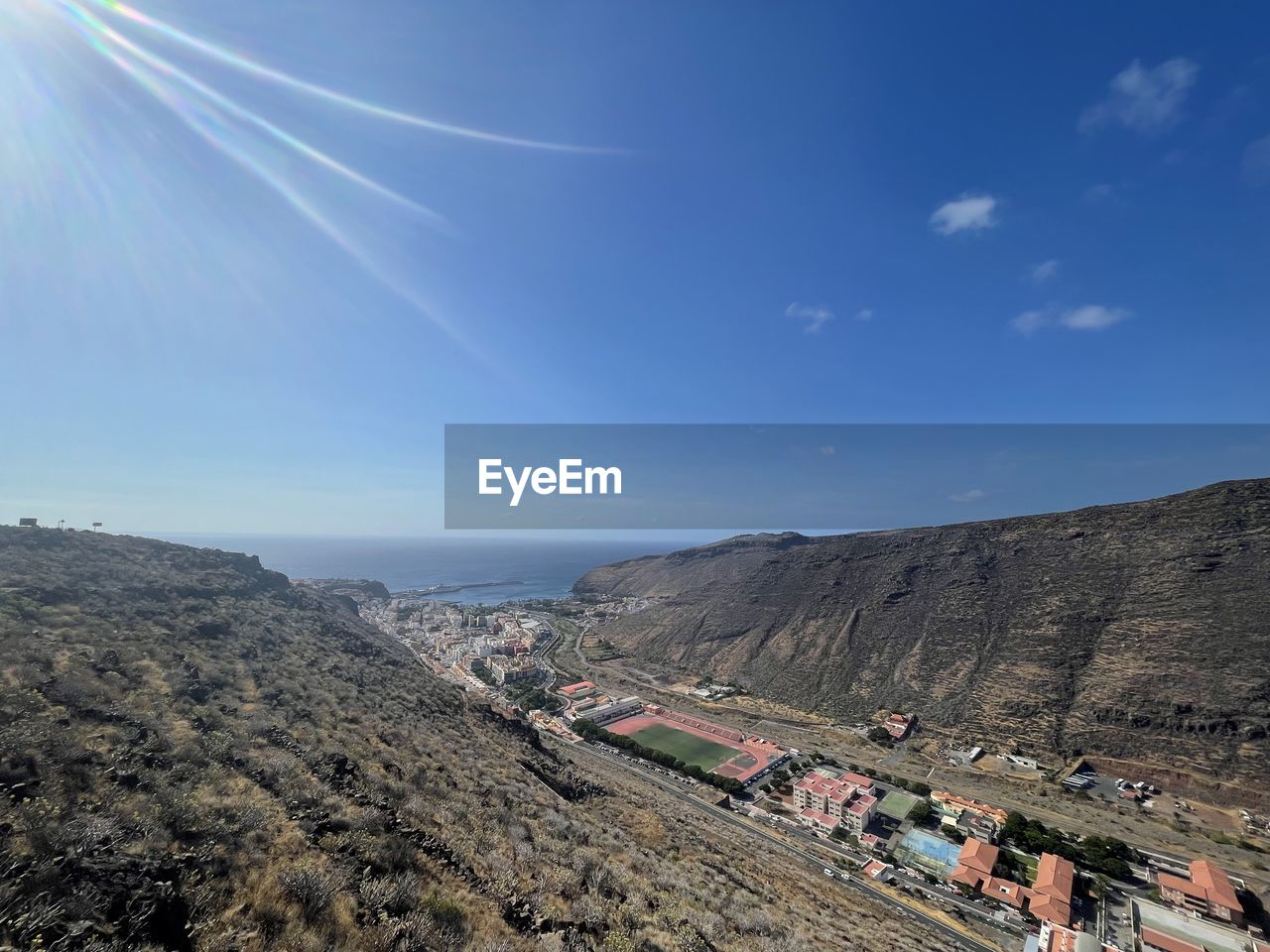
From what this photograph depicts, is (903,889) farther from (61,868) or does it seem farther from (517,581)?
(517,581)

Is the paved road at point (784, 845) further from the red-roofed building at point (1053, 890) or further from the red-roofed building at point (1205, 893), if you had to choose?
the red-roofed building at point (1205, 893)

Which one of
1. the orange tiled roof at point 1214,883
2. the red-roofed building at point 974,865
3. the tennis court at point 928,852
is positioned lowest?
the tennis court at point 928,852

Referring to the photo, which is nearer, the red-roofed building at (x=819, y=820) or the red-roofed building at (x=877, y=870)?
the red-roofed building at (x=877, y=870)

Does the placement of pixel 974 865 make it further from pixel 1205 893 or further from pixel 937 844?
pixel 1205 893

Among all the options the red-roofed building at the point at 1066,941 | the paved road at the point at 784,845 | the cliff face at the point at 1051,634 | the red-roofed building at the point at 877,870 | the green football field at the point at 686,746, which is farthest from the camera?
the green football field at the point at 686,746

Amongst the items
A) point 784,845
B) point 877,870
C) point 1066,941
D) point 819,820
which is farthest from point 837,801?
point 1066,941

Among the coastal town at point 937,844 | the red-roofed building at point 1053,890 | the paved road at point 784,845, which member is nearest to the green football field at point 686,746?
the coastal town at point 937,844

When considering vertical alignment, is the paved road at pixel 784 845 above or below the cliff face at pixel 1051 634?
below
